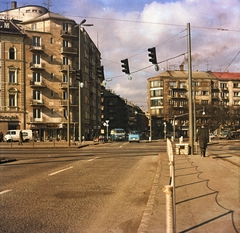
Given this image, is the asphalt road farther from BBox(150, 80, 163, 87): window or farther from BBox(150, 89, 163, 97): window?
BBox(150, 80, 163, 87): window

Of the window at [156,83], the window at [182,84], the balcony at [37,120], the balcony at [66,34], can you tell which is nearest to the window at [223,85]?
the window at [182,84]

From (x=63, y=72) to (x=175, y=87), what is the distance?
4413 cm

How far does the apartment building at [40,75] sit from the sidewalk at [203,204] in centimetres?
4947

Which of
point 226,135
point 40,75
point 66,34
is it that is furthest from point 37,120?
point 226,135

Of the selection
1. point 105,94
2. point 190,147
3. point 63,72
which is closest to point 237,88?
point 105,94

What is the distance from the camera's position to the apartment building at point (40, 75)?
58594 millimetres

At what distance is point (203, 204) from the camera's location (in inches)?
262

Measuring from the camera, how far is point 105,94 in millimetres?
135125

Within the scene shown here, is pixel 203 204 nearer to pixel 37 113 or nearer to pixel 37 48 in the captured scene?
pixel 37 113

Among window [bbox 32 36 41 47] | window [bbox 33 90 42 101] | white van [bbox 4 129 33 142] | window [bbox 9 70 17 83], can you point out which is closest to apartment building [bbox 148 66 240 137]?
window [bbox 33 90 42 101]

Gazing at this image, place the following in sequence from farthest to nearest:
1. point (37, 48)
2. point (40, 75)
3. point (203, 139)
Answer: point (40, 75) < point (37, 48) < point (203, 139)

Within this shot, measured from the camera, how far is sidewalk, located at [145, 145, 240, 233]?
5.22m

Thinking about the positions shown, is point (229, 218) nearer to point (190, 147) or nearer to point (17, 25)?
point (190, 147)

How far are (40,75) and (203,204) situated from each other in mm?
57712
